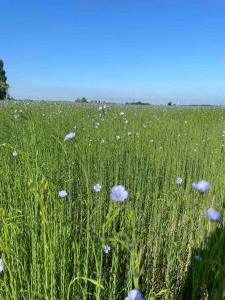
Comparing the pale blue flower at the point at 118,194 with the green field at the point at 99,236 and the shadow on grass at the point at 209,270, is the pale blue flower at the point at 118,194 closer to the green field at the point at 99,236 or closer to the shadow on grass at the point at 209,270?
the green field at the point at 99,236

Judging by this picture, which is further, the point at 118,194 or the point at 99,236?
the point at 99,236

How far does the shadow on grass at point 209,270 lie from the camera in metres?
1.17

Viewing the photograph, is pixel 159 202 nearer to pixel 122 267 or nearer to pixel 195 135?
pixel 122 267

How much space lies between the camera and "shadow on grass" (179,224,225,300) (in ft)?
3.84

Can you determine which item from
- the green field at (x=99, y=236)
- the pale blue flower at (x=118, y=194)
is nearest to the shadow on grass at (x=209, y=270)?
the green field at (x=99, y=236)

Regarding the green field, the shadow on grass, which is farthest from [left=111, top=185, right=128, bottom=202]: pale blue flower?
the shadow on grass

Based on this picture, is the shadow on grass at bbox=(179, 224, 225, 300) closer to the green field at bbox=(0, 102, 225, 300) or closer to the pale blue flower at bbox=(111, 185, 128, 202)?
the green field at bbox=(0, 102, 225, 300)

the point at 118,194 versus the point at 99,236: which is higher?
the point at 118,194

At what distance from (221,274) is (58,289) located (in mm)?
709

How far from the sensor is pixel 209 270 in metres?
1.38

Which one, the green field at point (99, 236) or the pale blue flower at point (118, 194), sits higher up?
the pale blue flower at point (118, 194)

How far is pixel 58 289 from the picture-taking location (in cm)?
153

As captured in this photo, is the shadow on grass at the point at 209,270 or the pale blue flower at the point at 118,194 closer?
the shadow on grass at the point at 209,270

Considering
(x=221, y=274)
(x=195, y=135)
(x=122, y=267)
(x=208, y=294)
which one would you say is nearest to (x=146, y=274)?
(x=122, y=267)
